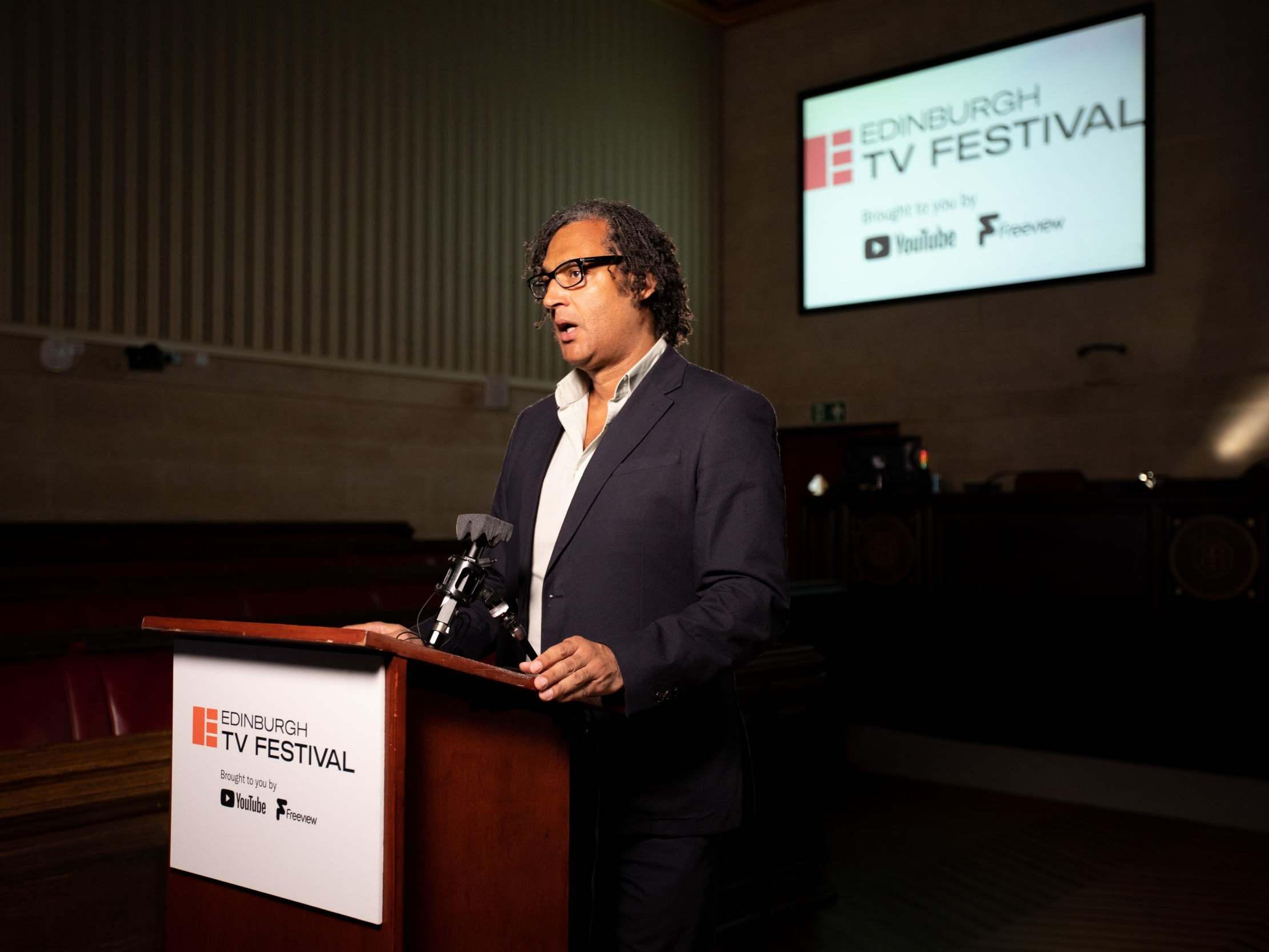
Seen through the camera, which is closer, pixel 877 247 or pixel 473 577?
pixel 473 577

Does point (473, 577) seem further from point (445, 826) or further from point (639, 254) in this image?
point (639, 254)

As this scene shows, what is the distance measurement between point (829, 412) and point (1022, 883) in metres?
5.95

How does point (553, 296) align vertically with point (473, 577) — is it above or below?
above

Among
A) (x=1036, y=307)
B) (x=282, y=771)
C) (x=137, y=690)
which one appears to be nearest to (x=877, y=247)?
(x=1036, y=307)

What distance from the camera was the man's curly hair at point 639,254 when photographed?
4.97 ft

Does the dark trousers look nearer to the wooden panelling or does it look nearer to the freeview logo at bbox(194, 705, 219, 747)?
the freeview logo at bbox(194, 705, 219, 747)

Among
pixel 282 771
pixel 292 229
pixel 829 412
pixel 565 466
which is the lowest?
pixel 282 771

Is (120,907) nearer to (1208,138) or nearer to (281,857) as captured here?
(281,857)

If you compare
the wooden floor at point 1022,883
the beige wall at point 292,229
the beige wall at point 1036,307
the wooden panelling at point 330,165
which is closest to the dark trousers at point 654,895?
the wooden floor at point 1022,883

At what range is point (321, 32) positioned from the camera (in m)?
7.18

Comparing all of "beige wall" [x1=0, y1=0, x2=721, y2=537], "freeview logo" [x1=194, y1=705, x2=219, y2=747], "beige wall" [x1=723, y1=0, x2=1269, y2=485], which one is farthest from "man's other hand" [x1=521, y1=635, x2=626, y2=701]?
"beige wall" [x1=723, y1=0, x2=1269, y2=485]

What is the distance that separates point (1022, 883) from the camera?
3.45 m

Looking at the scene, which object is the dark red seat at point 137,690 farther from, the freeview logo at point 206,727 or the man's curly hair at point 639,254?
the man's curly hair at point 639,254

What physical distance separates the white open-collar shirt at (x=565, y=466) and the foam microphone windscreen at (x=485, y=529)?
0.22 metres
